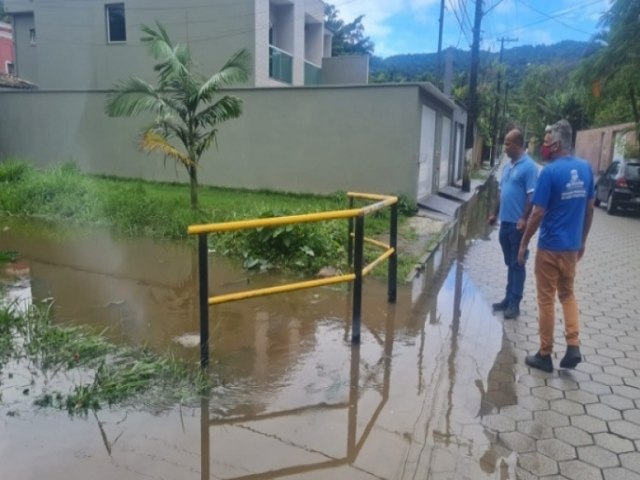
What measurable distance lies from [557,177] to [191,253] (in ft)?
18.4

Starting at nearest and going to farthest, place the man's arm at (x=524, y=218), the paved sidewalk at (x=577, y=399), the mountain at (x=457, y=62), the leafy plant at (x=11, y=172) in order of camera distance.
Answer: the paved sidewalk at (x=577, y=399), the man's arm at (x=524, y=218), the leafy plant at (x=11, y=172), the mountain at (x=457, y=62)

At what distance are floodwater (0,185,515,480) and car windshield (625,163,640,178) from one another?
35.5 ft

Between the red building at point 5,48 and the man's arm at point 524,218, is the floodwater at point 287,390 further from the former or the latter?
the red building at point 5,48

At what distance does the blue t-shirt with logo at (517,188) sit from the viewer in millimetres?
5281

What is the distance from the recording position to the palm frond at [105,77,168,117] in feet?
32.9

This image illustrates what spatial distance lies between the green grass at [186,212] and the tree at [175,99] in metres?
1.04

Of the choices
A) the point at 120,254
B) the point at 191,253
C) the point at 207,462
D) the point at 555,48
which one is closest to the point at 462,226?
the point at 191,253

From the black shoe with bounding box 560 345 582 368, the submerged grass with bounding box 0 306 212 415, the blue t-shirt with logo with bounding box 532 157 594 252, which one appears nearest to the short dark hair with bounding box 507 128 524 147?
the blue t-shirt with logo with bounding box 532 157 594 252

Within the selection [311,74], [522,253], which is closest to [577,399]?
[522,253]

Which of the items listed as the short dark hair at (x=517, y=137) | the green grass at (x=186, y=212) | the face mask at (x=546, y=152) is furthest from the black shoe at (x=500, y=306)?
the green grass at (x=186, y=212)

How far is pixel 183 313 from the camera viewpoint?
5449mm

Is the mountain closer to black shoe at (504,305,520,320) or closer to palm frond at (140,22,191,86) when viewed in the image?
palm frond at (140,22,191,86)

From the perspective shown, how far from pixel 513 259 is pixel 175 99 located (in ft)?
25.1

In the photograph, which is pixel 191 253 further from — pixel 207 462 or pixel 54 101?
pixel 54 101
